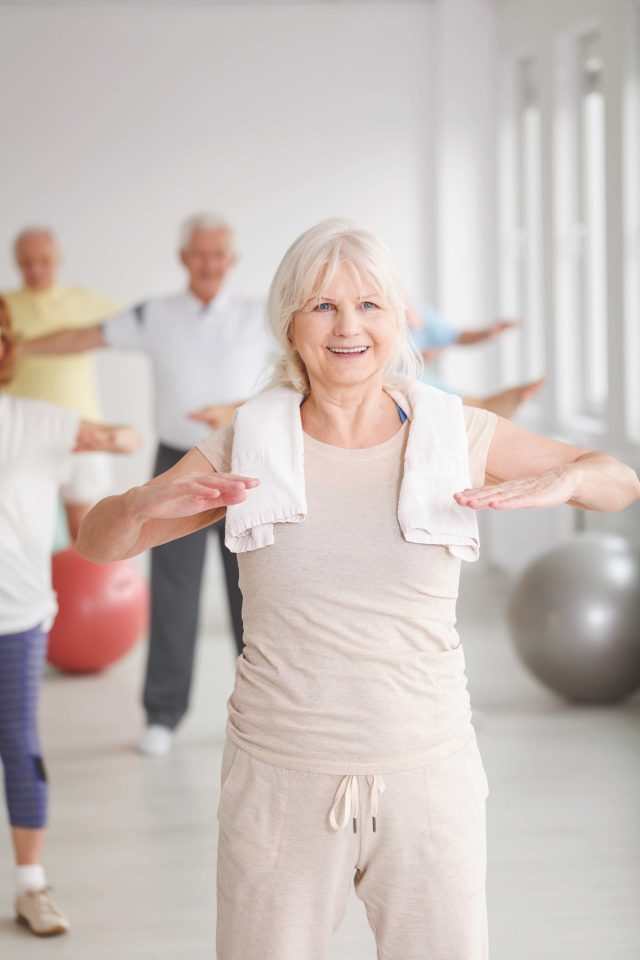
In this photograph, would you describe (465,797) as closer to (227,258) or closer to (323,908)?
(323,908)

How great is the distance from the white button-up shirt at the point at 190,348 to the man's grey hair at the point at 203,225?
19 centimetres

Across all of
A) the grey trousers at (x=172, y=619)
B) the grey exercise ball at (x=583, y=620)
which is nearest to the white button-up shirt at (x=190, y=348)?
the grey trousers at (x=172, y=619)

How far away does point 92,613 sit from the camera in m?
5.21

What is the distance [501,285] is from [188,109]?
208 centimetres

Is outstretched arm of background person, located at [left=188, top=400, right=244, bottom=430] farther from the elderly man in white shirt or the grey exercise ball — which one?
the grey exercise ball

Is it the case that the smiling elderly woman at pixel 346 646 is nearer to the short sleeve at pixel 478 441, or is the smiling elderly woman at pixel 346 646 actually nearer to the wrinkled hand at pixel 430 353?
the short sleeve at pixel 478 441

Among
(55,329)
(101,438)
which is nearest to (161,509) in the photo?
(101,438)

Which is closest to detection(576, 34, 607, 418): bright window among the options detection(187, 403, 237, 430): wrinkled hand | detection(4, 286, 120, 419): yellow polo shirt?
detection(4, 286, 120, 419): yellow polo shirt

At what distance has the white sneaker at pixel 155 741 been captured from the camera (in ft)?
14.4

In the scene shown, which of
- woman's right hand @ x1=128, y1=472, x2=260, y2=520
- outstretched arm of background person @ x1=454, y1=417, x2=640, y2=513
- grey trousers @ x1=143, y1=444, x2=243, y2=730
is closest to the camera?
woman's right hand @ x1=128, y1=472, x2=260, y2=520

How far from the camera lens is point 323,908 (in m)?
1.74

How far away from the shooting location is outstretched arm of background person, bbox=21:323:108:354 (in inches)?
173

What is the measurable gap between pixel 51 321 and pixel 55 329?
39mm

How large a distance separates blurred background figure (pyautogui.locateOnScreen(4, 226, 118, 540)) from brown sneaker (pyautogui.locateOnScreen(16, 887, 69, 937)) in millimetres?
2797
